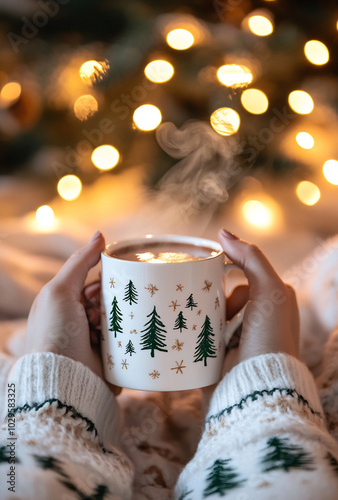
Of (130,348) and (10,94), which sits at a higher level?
(10,94)

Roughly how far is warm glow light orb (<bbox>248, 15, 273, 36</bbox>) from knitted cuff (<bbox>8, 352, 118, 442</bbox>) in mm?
893

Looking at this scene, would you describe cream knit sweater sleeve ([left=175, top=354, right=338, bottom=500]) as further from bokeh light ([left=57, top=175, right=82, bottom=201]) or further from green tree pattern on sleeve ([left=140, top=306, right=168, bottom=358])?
bokeh light ([left=57, top=175, right=82, bottom=201])

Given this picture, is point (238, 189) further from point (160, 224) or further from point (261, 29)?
point (261, 29)

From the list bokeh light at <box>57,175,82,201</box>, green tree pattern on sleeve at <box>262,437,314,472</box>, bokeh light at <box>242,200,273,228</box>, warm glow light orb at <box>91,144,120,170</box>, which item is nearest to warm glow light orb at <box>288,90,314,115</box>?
bokeh light at <box>242,200,273,228</box>

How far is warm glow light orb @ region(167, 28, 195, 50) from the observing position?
47.5 inches

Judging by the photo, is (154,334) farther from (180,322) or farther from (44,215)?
(44,215)

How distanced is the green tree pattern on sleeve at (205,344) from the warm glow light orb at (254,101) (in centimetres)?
72

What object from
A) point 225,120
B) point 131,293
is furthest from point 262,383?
point 225,120

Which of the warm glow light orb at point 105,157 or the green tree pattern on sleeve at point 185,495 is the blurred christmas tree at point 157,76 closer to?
the warm glow light orb at point 105,157

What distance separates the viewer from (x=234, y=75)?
123cm

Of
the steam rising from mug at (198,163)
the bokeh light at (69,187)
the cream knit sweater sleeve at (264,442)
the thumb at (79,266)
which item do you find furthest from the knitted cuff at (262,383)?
the bokeh light at (69,187)

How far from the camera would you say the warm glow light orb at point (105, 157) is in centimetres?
129

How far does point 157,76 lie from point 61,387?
2.73 ft

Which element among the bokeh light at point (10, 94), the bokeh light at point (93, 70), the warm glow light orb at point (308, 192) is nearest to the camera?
the bokeh light at point (93, 70)
